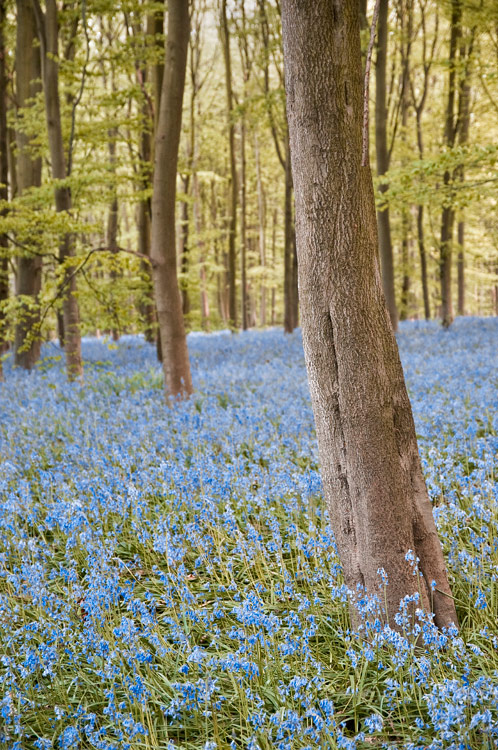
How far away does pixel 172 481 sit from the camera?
4570 mm

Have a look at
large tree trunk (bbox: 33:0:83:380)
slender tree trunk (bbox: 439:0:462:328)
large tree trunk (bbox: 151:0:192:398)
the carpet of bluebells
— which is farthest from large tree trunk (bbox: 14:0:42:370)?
slender tree trunk (bbox: 439:0:462:328)

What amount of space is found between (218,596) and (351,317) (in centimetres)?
187

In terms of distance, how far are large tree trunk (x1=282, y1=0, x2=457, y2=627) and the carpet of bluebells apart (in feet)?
1.11

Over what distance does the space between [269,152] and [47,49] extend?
20948 mm

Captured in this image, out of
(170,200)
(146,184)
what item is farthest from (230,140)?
(170,200)

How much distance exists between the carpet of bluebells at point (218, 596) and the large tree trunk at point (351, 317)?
0.34 meters

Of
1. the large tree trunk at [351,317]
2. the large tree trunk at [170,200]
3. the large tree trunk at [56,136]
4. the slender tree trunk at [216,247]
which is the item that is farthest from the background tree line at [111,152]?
the slender tree trunk at [216,247]

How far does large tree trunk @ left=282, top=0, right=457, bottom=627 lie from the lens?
2561 mm

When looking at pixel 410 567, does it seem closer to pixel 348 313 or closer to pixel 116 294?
pixel 348 313

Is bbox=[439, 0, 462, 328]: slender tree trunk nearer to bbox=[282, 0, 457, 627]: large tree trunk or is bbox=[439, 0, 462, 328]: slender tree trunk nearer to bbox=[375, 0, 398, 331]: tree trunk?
bbox=[375, 0, 398, 331]: tree trunk

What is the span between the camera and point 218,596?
131 inches

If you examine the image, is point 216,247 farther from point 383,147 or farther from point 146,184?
point 146,184

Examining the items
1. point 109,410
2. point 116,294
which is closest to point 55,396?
point 109,410

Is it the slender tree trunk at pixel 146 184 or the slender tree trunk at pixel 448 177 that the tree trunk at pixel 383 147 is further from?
the slender tree trunk at pixel 146 184
